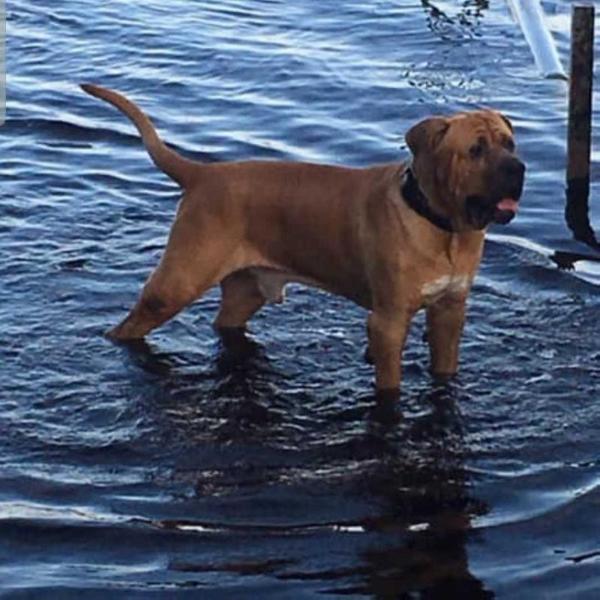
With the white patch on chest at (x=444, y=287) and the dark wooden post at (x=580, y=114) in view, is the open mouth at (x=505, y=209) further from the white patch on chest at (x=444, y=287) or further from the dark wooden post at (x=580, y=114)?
the dark wooden post at (x=580, y=114)

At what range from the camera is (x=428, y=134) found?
7.94 metres

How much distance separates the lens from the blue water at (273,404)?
24.3 ft

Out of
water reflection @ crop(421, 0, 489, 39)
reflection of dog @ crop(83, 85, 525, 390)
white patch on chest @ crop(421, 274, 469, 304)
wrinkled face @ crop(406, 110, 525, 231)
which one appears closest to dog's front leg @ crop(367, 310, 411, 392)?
reflection of dog @ crop(83, 85, 525, 390)

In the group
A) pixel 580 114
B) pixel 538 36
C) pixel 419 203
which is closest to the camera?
pixel 419 203

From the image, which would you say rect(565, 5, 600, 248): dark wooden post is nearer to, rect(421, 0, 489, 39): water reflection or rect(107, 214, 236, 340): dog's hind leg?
rect(107, 214, 236, 340): dog's hind leg

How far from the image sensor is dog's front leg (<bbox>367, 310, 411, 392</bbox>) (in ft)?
27.7

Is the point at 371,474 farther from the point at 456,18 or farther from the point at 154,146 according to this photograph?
the point at 456,18

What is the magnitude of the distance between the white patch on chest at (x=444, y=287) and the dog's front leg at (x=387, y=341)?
0.14 metres

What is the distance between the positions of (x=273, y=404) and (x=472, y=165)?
70.0 inches

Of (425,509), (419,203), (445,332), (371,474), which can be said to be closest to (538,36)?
(445,332)

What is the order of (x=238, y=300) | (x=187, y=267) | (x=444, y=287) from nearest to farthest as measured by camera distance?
(x=444, y=287) → (x=187, y=267) → (x=238, y=300)

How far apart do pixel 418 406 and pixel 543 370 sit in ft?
2.55

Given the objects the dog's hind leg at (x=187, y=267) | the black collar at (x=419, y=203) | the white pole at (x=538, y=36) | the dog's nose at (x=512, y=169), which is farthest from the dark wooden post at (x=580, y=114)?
the dog's nose at (x=512, y=169)

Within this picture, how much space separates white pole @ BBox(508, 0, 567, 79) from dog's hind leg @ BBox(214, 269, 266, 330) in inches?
220
